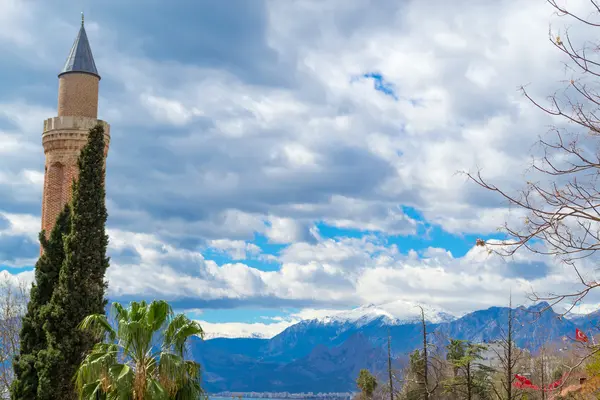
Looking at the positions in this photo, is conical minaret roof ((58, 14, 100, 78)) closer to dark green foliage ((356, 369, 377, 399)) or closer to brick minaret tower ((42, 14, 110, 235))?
brick minaret tower ((42, 14, 110, 235))

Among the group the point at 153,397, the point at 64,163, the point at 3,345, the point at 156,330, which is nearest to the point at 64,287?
the point at 156,330

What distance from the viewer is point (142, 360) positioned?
71.4ft

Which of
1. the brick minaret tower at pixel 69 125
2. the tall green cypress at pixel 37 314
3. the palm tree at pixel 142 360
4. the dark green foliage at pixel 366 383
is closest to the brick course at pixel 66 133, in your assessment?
the brick minaret tower at pixel 69 125

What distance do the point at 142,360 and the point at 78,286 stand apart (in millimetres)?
6767

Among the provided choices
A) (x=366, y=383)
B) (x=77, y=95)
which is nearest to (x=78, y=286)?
(x=77, y=95)

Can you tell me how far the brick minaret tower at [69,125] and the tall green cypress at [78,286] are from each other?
37.8 ft

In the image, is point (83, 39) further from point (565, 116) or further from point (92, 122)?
point (565, 116)

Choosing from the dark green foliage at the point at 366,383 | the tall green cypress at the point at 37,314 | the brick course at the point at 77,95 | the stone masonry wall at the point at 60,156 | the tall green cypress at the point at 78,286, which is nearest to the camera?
the tall green cypress at the point at 78,286

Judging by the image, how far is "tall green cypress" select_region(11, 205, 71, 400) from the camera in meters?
27.4

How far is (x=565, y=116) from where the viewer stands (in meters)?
8.35

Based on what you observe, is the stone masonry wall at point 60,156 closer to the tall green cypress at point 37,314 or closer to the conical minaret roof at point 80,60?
the conical minaret roof at point 80,60

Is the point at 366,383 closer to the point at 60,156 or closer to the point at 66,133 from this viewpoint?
the point at 60,156

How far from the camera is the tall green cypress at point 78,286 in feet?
87.6

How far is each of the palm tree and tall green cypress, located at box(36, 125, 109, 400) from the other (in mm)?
4391
